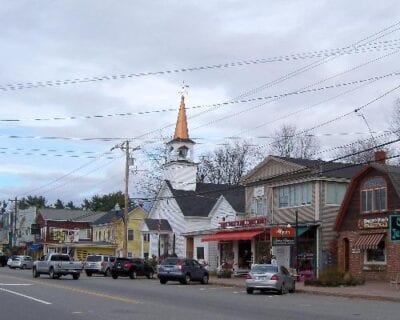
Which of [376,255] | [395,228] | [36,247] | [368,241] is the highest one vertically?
[395,228]

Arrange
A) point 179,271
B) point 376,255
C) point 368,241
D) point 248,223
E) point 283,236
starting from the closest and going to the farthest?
point 179,271
point 368,241
point 376,255
point 283,236
point 248,223

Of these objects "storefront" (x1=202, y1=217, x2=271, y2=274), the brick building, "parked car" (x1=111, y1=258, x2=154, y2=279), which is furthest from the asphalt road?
"storefront" (x1=202, y1=217, x2=271, y2=274)

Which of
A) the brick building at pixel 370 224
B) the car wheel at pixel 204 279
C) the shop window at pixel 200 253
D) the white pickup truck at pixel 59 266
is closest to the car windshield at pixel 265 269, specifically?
the brick building at pixel 370 224

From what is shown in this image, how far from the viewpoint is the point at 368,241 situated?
3956cm

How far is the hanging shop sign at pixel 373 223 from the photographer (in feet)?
127

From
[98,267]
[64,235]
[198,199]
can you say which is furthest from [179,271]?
[64,235]

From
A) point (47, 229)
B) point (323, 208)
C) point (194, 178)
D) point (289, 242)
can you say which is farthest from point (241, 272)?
point (47, 229)

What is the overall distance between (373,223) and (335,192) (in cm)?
542

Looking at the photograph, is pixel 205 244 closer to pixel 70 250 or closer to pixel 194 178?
pixel 194 178

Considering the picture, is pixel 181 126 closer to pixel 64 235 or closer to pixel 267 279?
pixel 64 235

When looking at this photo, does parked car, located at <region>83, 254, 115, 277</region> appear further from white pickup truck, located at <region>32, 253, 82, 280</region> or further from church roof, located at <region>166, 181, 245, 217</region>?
church roof, located at <region>166, 181, 245, 217</region>

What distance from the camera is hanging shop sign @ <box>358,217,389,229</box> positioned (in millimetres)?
38688

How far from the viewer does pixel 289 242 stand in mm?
45344

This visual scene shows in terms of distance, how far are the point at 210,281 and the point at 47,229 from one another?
206 ft
